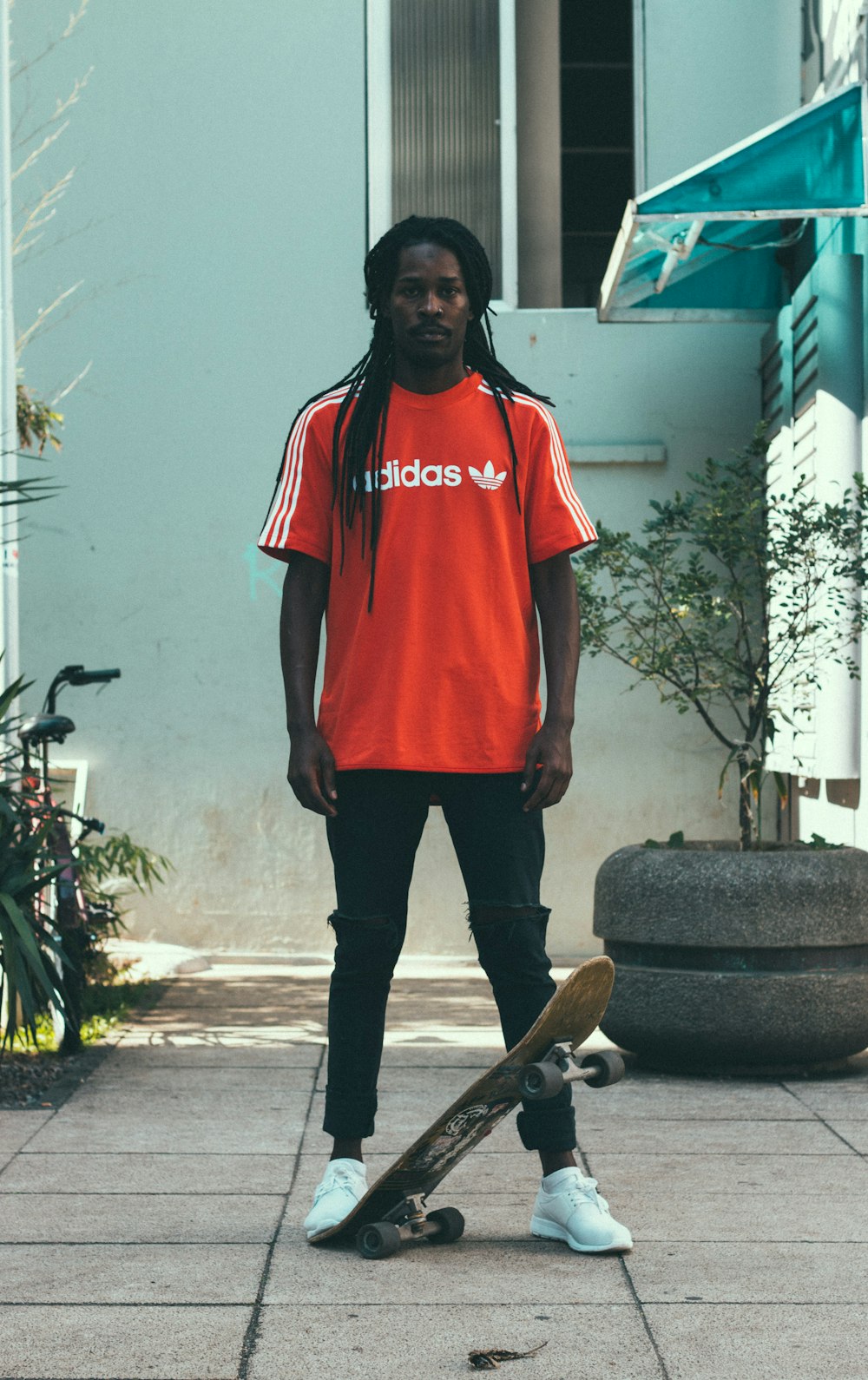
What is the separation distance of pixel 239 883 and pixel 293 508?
471cm

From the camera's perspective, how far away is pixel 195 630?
7816mm

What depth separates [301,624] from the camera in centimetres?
335

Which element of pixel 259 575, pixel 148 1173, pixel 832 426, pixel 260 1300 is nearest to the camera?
pixel 260 1300

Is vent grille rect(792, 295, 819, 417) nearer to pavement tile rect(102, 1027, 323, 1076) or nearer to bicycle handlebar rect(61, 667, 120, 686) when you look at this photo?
bicycle handlebar rect(61, 667, 120, 686)

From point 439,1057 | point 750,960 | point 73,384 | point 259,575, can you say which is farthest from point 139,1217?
point 73,384

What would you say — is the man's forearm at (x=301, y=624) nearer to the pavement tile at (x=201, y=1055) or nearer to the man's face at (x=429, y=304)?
the man's face at (x=429, y=304)

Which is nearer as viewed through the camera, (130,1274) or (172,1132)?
(130,1274)

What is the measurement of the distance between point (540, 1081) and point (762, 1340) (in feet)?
1.83

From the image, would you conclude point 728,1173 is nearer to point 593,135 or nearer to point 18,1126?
point 18,1126

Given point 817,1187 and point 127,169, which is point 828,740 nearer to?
point 817,1187

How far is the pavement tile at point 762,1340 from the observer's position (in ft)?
8.32

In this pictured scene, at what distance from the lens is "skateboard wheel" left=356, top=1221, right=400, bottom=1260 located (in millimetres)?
3070

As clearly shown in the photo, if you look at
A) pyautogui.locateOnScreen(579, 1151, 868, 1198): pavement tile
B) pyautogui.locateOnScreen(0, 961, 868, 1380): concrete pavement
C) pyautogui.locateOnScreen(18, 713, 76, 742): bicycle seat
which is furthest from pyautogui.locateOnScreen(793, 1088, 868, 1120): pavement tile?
pyautogui.locateOnScreen(18, 713, 76, 742): bicycle seat

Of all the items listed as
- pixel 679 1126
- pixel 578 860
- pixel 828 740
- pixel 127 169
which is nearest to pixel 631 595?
pixel 578 860
